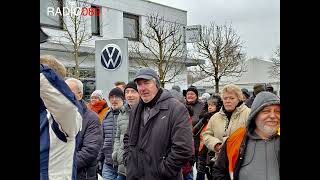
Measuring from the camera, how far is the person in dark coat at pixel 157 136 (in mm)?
2918

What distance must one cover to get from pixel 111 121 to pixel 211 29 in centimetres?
1657

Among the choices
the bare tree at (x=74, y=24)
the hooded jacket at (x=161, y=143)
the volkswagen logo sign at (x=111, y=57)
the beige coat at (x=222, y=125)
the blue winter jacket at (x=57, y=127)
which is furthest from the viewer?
the bare tree at (x=74, y=24)

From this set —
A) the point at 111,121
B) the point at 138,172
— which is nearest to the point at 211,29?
the point at 111,121

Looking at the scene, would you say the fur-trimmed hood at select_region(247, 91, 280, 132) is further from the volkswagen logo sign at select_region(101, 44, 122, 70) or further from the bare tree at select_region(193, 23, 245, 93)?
the bare tree at select_region(193, 23, 245, 93)

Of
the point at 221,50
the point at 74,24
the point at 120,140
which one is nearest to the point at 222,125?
the point at 120,140

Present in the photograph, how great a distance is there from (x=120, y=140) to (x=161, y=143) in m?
1.05

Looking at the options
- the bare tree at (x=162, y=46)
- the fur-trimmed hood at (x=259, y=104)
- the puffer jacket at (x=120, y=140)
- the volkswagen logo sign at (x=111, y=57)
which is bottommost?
the puffer jacket at (x=120, y=140)

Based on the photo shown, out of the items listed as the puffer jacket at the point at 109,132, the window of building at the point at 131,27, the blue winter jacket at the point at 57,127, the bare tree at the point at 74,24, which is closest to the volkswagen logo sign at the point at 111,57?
the puffer jacket at the point at 109,132

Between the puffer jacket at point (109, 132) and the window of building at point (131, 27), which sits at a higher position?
the window of building at point (131, 27)

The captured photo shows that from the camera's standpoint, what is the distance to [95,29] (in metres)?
19.3

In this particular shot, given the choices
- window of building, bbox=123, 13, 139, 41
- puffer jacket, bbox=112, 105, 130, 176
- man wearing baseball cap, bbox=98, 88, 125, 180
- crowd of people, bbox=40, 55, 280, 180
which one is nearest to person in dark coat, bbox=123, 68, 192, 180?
crowd of people, bbox=40, 55, 280, 180

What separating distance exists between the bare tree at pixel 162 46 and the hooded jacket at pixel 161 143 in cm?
1641

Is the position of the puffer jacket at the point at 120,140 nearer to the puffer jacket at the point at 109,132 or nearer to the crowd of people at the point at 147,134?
the crowd of people at the point at 147,134
